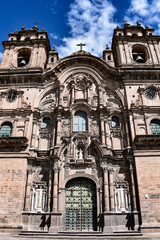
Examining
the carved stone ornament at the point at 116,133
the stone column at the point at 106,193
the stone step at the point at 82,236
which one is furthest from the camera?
the carved stone ornament at the point at 116,133

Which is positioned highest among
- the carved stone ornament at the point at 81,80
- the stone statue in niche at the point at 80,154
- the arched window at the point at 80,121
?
the carved stone ornament at the point at 81,80

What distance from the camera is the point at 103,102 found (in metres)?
20.5

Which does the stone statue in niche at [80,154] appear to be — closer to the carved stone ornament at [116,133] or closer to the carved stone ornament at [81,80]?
the carved stone ornament at [116,133]

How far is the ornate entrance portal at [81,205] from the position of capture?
15.7 m

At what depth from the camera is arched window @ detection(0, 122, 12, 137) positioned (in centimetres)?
1906

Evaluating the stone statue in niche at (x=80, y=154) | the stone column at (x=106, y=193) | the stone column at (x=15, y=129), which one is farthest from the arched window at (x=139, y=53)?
the stone column at (x=15, y=129)

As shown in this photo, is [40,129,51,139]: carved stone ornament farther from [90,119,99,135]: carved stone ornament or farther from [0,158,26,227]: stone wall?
[90,119,99,135]: carved stone ornament

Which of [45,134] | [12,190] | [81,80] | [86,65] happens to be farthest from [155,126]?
[12,190]

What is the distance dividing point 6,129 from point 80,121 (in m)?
6.81

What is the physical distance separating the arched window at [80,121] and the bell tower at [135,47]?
6.88 m

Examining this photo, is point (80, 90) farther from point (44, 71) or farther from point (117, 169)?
point (117, 169)

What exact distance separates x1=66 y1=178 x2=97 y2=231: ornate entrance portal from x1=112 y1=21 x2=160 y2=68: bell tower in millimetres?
12607

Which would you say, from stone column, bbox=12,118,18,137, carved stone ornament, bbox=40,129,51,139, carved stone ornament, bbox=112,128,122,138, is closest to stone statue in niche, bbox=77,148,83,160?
carved stone ornament, bbox=40,129,51,139

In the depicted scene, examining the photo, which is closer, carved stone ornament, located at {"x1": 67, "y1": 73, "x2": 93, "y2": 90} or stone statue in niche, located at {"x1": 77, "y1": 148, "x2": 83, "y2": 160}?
stone statue in niche, located at {"x1": 77, "y1": 148, "x2": 83, "y2": 160}
